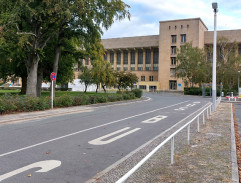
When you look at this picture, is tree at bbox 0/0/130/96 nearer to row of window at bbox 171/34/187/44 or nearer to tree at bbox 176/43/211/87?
tree at bbox 176/43/211/87

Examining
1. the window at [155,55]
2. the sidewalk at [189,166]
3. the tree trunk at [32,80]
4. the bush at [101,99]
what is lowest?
the sidewalk at [189,166]

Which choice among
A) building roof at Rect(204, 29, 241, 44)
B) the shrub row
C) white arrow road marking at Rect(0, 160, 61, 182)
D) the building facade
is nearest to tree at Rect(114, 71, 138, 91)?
the shrub row

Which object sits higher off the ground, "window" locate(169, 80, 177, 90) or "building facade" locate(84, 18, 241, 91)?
"building facade" locate(84, 18, 241, 91)

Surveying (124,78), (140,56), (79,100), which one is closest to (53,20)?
(79,100)

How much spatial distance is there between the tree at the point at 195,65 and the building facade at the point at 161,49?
14.7 m

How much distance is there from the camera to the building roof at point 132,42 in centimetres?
8912

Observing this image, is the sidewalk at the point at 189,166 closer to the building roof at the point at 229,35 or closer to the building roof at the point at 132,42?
the building roof at the point at 229,35

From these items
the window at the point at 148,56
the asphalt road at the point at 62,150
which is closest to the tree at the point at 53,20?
the asphalt road at the point at 62,150

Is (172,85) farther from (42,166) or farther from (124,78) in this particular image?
(42,166)

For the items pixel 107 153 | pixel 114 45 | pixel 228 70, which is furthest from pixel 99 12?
pixel 114 45

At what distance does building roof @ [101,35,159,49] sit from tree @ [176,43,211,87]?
25455 millimetres

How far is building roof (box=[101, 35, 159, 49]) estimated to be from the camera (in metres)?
89.1

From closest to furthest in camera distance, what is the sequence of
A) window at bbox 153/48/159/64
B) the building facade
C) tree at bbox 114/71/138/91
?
tree at bbox 114/71/138/91 < the building facade < window at bbox 153/48/159/64

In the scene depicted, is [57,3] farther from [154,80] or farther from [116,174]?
[154,80]
